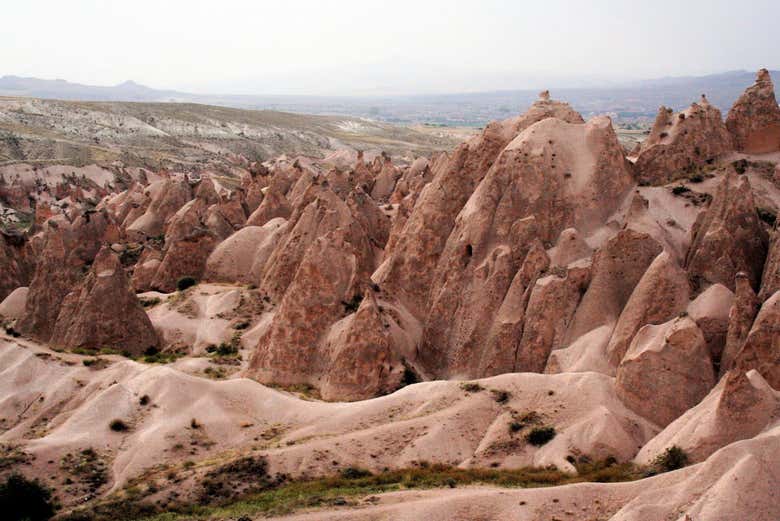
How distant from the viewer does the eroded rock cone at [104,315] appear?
4306 centimetres

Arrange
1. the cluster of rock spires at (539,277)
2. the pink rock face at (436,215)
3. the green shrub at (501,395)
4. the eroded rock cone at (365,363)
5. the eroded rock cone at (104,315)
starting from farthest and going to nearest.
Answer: the eroded rock cone at (104,315) → the pink rock face at (436,215) → the eroded rock cone at (365,363) → the green shrub at (501,395) → the cluster of rock spires at (539,277)

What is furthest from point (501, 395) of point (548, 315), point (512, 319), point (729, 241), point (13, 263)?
point (13, 263)

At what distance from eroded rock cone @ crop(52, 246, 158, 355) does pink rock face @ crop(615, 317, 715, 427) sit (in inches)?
1177

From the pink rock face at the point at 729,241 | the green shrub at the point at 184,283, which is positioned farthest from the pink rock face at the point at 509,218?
the green shrub at the point at 184,283

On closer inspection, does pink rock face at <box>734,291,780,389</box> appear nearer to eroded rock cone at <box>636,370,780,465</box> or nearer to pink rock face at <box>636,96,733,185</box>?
eroded rock cone at <box>636,370,780,465</box>

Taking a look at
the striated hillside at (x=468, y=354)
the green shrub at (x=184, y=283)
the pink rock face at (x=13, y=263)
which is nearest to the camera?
the striated hillside at (x=468, y=354)

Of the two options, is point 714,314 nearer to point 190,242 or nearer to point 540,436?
point 540,436

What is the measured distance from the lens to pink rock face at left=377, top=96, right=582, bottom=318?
41219mm

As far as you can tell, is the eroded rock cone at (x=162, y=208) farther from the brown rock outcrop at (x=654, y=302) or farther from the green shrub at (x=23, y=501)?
the brown rock outcrop at (x=654, y=302)

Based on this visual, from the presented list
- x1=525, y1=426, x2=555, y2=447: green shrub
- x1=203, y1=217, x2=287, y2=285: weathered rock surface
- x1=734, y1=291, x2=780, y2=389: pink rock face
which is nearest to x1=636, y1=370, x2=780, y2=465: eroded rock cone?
x1=734, y1=291, x2=780, y2=389: pink rock face

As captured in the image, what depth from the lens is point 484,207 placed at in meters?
39.1

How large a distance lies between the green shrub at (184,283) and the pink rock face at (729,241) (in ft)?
116

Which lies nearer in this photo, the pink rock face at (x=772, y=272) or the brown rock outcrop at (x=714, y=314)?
the pink rock face at (x=772, y=272)

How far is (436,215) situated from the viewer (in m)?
42.2
